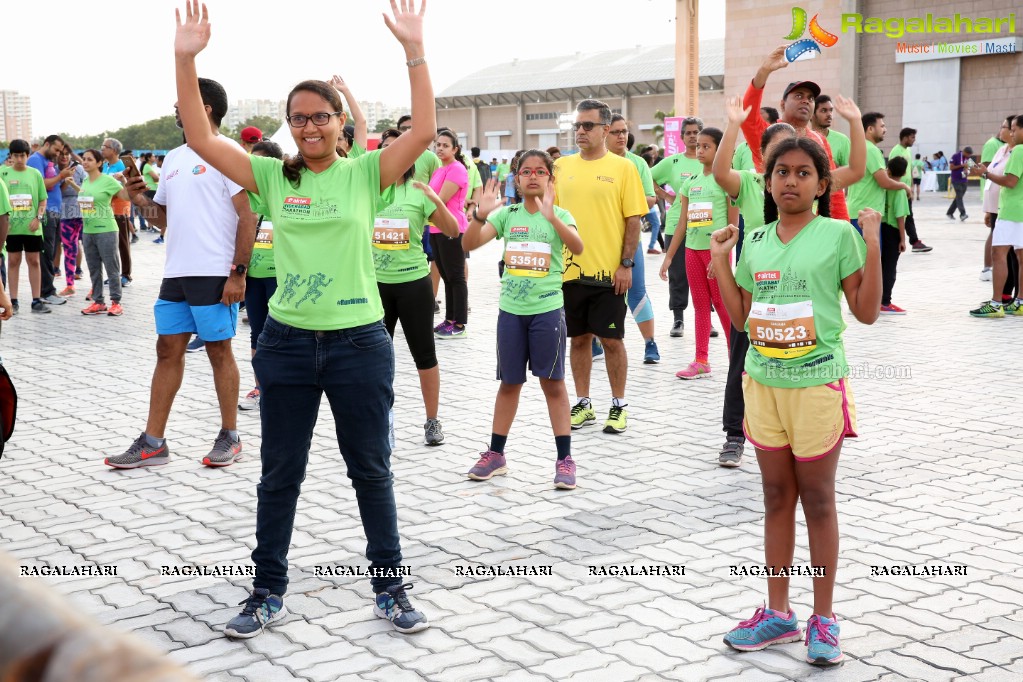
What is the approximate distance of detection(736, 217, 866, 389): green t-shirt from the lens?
12.3 ft

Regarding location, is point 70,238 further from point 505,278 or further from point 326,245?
point 326,245

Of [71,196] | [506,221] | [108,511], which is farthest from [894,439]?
[71,196]

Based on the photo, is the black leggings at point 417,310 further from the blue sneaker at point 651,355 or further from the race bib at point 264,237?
the blue sneaker at point 651,355

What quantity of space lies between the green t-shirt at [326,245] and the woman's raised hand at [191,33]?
0.57 metres

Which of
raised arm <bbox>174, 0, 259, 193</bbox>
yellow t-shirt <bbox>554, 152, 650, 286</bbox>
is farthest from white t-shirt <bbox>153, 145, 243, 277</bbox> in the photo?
raised arm <bbox>174, 0, 259, 193</bbox>

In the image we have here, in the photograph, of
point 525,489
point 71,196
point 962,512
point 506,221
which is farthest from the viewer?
point 71,196

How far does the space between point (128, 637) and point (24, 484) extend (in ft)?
20.1

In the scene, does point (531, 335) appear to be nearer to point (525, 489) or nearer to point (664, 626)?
point (525, 489)

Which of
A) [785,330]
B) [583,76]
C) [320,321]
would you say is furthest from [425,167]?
[583,76]

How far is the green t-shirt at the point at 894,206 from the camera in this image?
39.7 ft

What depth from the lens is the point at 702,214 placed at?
8.92 m

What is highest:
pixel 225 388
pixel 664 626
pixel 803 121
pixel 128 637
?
pixel 803 121

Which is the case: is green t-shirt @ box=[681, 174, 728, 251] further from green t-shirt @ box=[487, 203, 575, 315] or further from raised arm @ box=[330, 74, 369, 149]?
raised arm @ box=[330, 74, 369, 149]

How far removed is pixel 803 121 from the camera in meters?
6.07
